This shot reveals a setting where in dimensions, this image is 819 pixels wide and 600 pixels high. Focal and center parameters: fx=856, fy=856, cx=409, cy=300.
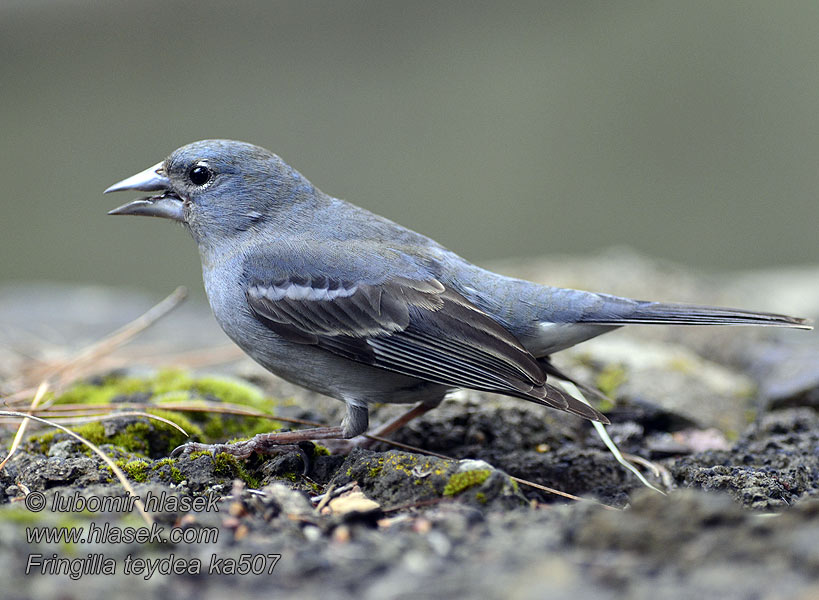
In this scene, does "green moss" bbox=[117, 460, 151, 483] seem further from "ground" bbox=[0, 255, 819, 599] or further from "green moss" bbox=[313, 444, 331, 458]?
"green moss" bbox=[313, 444, 331, 458]

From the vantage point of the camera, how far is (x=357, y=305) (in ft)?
11.7

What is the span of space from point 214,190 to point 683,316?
7.11 feet

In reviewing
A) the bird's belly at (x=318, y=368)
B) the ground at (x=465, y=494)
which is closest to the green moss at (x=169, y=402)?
the ground at (x=465, y=494)

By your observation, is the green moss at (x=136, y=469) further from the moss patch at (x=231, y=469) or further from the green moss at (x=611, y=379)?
the green moss at (x=611, y=379)

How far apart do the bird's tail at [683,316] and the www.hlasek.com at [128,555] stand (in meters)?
1.94

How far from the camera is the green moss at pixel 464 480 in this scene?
2592 mm

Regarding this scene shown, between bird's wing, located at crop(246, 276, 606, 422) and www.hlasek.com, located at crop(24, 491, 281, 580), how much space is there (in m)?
1.14

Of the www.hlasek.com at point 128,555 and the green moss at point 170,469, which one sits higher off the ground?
the green moss at point 170,469

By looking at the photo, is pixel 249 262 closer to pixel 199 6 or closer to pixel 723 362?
pixel 723 362

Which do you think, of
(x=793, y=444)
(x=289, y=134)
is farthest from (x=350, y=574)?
(x=289, y=134)

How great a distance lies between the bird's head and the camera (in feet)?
13.0

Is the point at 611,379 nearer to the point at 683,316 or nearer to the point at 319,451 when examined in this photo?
the point at 683,316

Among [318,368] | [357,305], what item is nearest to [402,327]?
[357,305]

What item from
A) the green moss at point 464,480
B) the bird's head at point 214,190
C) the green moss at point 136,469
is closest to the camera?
the green moss at point 464,480
